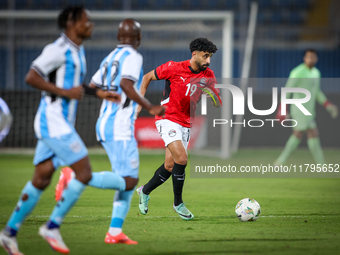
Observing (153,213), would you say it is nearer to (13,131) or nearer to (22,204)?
(22,204)

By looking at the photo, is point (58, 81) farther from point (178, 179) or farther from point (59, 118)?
point (178, 179)

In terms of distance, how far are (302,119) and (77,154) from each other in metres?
7.62

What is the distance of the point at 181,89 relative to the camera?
5.82 metres

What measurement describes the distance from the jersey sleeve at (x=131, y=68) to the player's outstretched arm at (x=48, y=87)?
46 centimetres

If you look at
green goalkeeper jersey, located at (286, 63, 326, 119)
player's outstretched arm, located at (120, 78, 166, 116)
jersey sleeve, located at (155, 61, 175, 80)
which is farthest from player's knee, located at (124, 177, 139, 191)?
green goalkeeper jersey, located at (286, 63, 326, 119)

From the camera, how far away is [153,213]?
5.82 metres

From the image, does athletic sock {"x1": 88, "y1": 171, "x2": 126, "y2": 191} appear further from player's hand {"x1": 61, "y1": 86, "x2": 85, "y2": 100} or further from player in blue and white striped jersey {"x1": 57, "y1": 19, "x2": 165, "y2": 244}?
player's hand {"x1": 61, "y1": 86, "x2": 85, "y2": 100}

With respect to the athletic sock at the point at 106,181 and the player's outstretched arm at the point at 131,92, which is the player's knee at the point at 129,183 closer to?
the athletic sock at the point at 106,181

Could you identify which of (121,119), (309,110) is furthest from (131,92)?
(309,110)

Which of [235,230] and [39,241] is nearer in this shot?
[39,241]

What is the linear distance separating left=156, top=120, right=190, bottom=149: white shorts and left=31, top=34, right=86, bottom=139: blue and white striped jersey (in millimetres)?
1990

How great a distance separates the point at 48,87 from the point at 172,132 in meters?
2.30

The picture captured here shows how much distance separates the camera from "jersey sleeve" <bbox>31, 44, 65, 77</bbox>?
3514 millimetres

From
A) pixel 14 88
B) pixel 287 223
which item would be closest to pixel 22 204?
pixel 287 223
